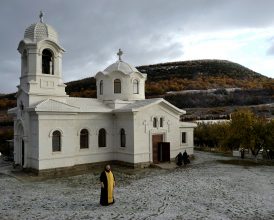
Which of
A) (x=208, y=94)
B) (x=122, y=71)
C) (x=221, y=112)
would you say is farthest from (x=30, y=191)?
(x=208, y=94)

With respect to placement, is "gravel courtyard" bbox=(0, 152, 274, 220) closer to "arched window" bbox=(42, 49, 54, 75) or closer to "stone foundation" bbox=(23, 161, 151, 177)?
"stone foundation" bbox=(23, 161, 151, 177)

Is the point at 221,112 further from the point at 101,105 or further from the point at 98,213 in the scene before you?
the point at 98,213

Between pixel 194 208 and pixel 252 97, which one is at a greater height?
pixel 252 97

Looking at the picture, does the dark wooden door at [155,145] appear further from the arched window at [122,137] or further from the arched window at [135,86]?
the arched window at [135,86]

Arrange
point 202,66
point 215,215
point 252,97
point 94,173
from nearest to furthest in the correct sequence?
point 215,215 < point 94,173 < point 252,97 < point 202,66

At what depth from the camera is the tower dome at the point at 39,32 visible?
2092 centimetres

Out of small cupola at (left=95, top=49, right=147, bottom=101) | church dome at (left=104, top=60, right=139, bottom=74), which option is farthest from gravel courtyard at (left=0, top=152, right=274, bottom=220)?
church dome at (left=104, top=60, right=139, bottom=74)

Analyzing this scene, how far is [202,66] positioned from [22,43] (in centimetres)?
7928

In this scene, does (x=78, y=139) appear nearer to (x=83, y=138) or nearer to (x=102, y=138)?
(x=83, y=138)

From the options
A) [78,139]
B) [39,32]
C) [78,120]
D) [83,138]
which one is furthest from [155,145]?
[39,32]

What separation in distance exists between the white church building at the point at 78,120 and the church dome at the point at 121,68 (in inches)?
1.9

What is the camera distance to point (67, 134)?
2050 centimetres

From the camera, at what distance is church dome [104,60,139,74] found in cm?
2550

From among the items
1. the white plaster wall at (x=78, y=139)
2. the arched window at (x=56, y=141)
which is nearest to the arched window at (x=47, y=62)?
the white plaster wall at (x=78, y=139)
